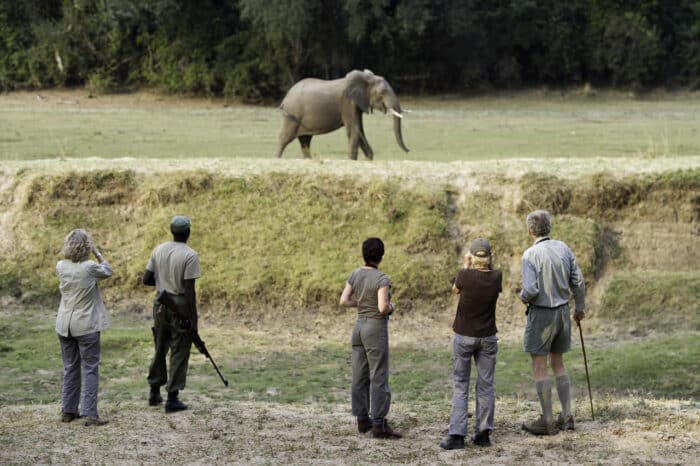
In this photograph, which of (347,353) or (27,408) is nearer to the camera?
(27,408)

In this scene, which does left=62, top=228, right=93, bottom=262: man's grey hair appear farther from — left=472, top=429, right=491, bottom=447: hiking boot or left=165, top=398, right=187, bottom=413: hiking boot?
left=472, top=429, right=491, bottom=447: hiking boot

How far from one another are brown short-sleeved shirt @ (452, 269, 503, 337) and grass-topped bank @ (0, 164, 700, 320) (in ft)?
23.9

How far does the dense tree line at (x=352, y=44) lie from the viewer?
41281mm

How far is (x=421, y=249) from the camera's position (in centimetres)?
1619

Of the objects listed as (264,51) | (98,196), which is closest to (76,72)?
(264,51)

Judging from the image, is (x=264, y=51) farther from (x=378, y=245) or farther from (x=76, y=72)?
(x=378, y=245)

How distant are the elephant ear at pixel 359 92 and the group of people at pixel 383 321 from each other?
10.1 m

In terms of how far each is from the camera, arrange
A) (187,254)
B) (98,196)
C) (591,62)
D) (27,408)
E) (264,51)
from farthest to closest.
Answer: (591,62) → (264,51) → (98,196) → (27,408) → (187,254)

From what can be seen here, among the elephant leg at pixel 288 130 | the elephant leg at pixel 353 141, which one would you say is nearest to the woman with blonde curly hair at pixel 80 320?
the elephant leg at pixel 353 141

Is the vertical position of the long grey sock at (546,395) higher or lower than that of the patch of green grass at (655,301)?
higher

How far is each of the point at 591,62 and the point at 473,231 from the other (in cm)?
3190

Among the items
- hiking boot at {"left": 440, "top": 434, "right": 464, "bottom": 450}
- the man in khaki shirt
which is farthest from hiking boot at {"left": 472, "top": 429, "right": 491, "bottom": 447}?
the man in khaki shirt

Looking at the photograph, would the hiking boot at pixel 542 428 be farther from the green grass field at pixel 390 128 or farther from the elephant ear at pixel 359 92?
the green grass field at pixel 390 128

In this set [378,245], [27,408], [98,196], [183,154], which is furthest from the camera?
[183,154]
